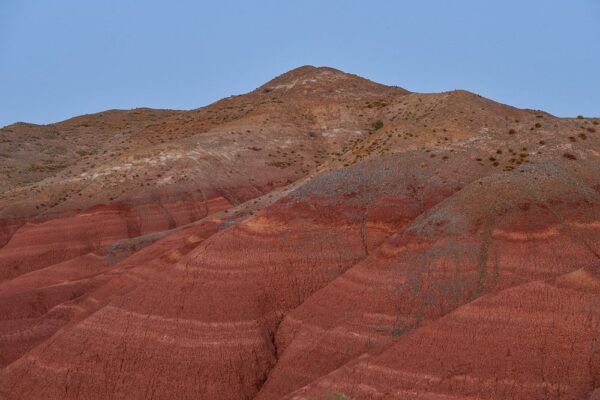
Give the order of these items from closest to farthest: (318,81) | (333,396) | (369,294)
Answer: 1. (333,396)
2. (369,294)
3. (318,81)

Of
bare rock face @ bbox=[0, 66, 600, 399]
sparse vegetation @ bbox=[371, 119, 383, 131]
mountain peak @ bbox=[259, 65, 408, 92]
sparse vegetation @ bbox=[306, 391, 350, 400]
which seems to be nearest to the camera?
sparse vegetation @ bbox=[306, 391, 350, 400]

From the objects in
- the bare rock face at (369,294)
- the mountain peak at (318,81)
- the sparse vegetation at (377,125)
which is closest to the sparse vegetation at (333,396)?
the bare rock face at (369,294)

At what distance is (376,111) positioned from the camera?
85.2 meters

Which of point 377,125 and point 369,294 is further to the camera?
point 377,125

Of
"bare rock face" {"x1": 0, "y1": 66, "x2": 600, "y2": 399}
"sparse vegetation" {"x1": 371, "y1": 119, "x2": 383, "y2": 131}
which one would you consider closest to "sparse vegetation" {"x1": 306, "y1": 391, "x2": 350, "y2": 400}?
"bare rock face" {"x1": 0, "y1": 66, "x2": 600, "y2": 399}

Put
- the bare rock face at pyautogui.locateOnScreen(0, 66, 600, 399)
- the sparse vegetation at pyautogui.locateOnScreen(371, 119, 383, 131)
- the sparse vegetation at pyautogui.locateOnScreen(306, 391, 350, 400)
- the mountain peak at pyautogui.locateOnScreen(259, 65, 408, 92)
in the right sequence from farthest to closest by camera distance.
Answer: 1. the mountain peak at pyautogui.locateOnScreen(259, 65, 408, 92)
2. the sparse vegetation at pyautogui.locateOnScreen(371, 119, 383, 131)
3. the bare rock face at pyautogui.locateOnScreen(0, 66, 600, 399)
4. the sparse vegetation at pyautogui.locateOnScreen(306, 391, 350, 400)

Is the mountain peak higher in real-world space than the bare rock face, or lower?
higher

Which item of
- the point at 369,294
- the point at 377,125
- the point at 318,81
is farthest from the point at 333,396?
the point at 318,81

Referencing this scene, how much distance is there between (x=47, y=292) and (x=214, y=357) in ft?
68.8

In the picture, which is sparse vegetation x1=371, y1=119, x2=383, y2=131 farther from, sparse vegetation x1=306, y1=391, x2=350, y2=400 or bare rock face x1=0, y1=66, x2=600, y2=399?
sparse vegetation x1=306, y1=391, x2=350, y2=400

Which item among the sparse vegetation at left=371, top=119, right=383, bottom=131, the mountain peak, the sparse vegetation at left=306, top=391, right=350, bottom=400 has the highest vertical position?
the mountain peak

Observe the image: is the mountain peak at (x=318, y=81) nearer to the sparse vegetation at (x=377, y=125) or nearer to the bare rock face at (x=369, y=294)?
the sparse vegetation at (x=377, y=125)

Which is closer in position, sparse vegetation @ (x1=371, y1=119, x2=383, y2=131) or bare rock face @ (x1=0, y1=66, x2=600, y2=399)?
bare rock face @ (x1=0, y1=66, x2=600, y2=399)

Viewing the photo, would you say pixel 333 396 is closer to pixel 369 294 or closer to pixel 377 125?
pixel 369 294
